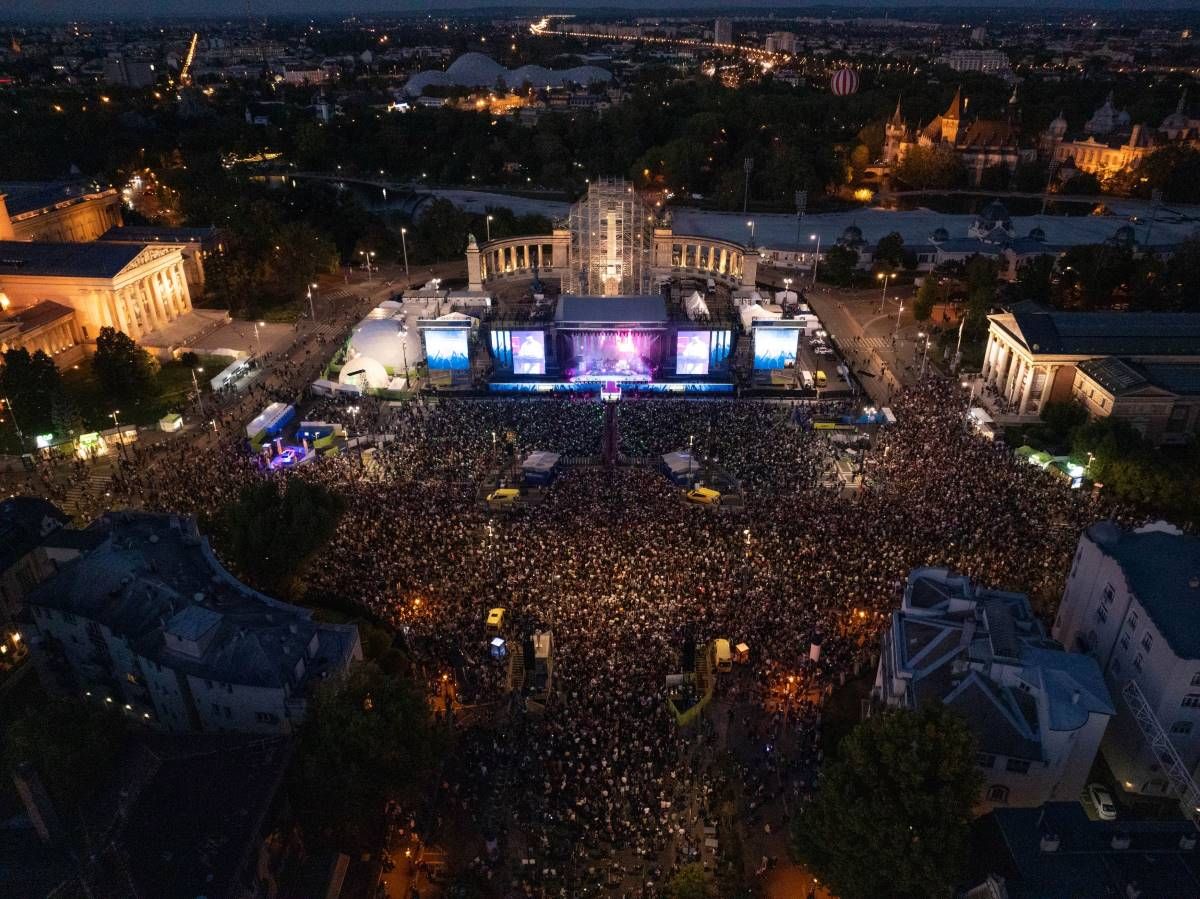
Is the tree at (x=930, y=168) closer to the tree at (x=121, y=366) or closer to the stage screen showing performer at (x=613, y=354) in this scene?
the stage screen showing performer at (x=613, y=354)

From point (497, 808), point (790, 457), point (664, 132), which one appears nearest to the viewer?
point (497, 808)

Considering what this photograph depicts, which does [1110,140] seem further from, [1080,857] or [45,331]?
[45,331]

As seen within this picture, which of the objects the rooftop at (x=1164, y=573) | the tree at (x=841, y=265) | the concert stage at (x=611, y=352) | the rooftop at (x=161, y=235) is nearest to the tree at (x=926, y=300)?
the tree at (x=841, y=265)

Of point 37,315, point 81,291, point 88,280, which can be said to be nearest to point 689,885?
point 37,315

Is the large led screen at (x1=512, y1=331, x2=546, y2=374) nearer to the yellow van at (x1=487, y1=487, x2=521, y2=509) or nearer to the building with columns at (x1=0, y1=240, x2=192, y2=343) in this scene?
the yellow van at (x1=487, y1=487, x2=521, y2=509)

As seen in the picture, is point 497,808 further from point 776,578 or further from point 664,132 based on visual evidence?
point 664,132

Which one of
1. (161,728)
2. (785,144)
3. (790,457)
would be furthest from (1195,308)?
(161,728)

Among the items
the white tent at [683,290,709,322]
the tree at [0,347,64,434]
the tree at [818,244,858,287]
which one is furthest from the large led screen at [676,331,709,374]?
the tree at [0,347,64,434]
